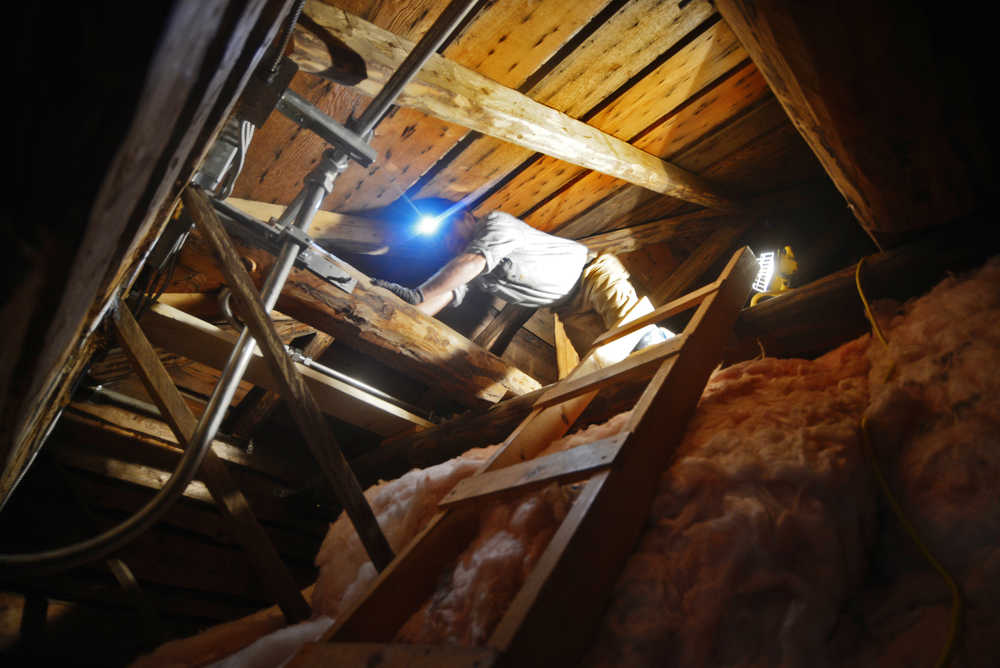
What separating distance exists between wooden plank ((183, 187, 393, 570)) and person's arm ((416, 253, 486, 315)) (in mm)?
1407

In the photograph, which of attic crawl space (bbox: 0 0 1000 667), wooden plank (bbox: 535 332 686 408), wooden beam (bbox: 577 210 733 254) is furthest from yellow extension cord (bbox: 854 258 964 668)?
wooden beam (bbox: 577 210 733 254)

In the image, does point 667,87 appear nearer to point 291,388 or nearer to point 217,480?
point 291,388

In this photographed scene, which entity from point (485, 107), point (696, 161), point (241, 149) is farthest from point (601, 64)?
point (241, 149)

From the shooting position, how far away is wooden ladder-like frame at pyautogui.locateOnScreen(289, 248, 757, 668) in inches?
43.6

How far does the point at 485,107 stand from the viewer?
8.64 feet

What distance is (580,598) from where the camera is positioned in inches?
49.0

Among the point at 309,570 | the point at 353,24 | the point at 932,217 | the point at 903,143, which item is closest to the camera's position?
the point at 903,143

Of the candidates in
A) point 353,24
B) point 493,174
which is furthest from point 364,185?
point 353,24

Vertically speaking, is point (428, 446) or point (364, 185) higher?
point (364, 185)

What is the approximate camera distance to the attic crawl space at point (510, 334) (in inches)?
40.5

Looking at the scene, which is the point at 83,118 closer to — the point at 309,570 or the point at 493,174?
the point at 493,174

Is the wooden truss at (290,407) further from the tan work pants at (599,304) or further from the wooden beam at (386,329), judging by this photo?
the tan work pants at (599,304)

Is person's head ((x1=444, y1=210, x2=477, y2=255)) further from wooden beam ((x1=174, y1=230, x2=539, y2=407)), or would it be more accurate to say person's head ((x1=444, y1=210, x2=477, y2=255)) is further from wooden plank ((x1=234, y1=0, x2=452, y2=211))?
wooden beam ((x1=174, y1=230, x2=539, y2=407))

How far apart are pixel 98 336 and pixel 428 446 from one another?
7.48 feet
